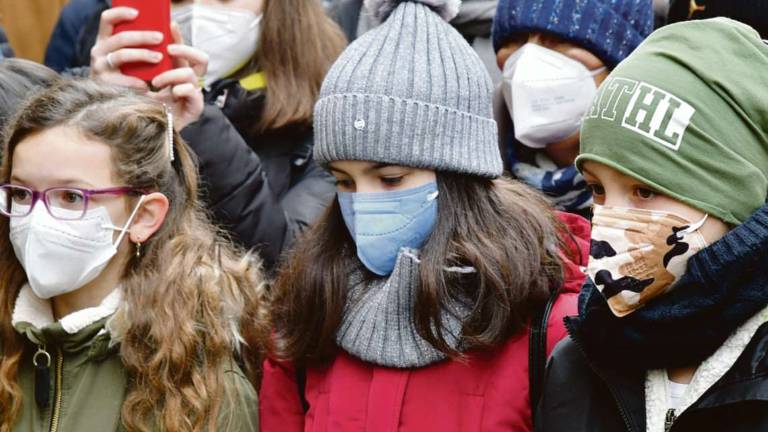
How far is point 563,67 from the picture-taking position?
4.20 metres

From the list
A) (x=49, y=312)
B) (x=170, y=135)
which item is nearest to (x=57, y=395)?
(x=49, y=312)

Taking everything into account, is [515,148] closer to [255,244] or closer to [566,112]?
[566,112]

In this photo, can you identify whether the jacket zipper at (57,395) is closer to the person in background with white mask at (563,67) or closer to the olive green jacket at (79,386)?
the olive green jacket at (79,386)

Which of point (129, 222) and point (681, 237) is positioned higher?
point (681, 237)

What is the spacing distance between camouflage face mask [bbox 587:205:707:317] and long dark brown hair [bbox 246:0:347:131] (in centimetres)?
206

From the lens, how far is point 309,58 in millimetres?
4738

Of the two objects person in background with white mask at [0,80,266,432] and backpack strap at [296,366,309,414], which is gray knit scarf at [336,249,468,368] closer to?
backpack strap at [296,366,309,414]

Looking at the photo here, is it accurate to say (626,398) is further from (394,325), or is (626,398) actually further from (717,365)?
(394,325)

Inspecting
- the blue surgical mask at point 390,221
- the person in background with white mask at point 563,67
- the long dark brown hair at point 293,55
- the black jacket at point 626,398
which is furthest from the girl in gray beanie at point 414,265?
the long dark brown hair at point 293,55

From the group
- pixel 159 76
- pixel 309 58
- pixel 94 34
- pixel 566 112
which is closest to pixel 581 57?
pixel 566 112

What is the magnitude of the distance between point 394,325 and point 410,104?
652 mm

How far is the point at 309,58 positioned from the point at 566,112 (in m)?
1.15

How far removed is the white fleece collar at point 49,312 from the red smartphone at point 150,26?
81 centimetres

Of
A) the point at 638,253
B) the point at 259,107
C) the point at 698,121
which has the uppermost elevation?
the point at 698,121
